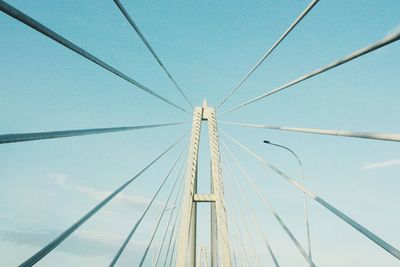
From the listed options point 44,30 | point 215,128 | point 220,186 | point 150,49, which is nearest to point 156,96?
point 150,49

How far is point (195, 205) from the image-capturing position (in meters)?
11.6

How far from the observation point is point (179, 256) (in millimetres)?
9570

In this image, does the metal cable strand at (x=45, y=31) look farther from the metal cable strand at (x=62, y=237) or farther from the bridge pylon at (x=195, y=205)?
the bridge pylon at (x=195, y=205)

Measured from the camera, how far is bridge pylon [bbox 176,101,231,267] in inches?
384

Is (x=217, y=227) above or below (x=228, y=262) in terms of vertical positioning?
above

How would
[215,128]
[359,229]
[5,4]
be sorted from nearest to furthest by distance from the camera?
[5,4]
[359,229]
[215,128]

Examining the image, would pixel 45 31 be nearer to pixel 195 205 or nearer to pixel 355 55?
pixel 355 55

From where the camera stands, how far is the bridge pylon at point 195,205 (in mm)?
9766

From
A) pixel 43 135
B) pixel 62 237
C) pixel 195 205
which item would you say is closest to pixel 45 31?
pixel 43 135

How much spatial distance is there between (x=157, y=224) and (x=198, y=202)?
13.9ft

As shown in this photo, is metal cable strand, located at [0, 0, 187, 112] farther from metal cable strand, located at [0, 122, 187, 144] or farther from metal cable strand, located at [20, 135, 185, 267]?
metal cable strand, located at [20, 135, 185, 267]

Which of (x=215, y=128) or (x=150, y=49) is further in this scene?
(x=215, y=128)

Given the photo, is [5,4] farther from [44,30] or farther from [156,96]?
[156,96]

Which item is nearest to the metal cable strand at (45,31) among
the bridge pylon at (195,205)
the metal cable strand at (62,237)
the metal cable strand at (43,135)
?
the metal cable strand at (43,135)
